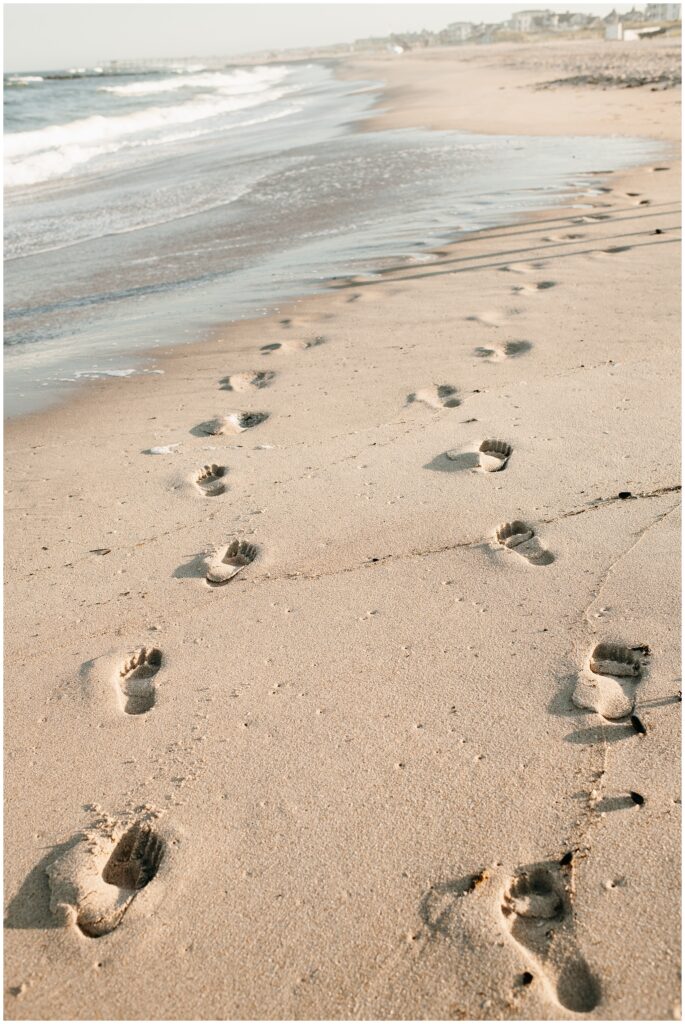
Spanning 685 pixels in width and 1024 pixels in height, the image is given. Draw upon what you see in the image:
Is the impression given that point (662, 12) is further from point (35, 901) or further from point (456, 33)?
point (35, 901)

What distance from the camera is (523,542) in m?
2.97

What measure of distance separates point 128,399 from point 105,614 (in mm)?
2104

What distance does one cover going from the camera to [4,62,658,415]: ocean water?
596cm

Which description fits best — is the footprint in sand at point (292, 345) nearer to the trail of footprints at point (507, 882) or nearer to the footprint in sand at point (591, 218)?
the trail of footprints at point (507, 882)

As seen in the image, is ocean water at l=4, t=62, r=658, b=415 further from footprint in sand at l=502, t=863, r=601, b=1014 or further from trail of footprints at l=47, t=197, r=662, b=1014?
footprint in sand at l=502, t=863, r=601, b=1014

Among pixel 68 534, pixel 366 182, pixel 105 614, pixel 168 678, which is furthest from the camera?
pixel 366 182

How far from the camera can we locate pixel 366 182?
11031 mm

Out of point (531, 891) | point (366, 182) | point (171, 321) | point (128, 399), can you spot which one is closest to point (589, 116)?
point (366, 182)

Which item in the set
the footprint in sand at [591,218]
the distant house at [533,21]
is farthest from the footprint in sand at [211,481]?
the distant house at [533,21]

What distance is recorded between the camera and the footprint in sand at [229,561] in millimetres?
2930

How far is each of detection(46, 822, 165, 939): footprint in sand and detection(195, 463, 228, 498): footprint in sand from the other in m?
1.69

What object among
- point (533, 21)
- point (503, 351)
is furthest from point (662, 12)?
point (503, 351)

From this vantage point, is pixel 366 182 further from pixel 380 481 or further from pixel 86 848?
pixel 86 848

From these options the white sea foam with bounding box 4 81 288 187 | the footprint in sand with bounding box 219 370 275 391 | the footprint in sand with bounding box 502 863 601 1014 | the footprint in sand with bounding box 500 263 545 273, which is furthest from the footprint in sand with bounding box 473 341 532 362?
the white sea foam with bounding box 4 81 288 187
